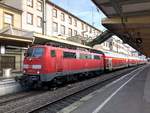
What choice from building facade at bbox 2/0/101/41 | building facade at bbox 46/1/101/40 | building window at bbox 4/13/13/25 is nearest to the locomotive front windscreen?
building facade at bbox 2/0/101/41

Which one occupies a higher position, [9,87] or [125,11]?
[125,11]

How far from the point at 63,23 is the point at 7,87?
124 ft

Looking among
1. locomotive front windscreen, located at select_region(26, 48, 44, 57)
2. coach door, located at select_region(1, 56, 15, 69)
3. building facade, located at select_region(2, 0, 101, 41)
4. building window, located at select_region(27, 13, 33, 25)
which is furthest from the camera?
building window, located at select_region(27, 13, 33, 25)

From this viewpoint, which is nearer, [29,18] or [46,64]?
[46,64]

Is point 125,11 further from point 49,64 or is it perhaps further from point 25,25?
point 25,25

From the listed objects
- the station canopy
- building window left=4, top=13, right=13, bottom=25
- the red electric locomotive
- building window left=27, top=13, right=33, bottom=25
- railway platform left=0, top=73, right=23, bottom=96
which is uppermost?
building window left=27, top=13, right=33, bottom=25

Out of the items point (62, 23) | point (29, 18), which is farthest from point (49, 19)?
point (29, 18)

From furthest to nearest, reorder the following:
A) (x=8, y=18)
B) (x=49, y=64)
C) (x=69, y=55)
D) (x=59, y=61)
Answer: (x=8, y=18) → (x=69, y=55) → (x=59, y=61) → (x=49, y=64)

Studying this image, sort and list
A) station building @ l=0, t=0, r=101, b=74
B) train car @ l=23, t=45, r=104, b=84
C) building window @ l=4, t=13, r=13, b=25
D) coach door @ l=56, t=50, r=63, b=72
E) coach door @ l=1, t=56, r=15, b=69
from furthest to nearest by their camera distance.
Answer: building window @ l=4, t=13, r=13, b=25
coach door @ l=1, t=56, r=15, b=69
station building @ l=0, t=0, r=101, b=74
coach door @ l=56, t=50, r=63, b=72
train car @ l=23, t=45, r=104, b=84

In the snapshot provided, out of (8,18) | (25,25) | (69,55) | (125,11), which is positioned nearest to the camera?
(125,11)

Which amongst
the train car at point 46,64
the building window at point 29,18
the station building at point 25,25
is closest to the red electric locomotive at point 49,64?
the train car at point 46,64

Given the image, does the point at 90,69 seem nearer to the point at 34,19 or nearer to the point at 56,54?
the point at 56,54

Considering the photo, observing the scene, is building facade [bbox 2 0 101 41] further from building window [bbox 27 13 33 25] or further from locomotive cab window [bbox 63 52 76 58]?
locomotive cab window [bbox 63 52 76 58]

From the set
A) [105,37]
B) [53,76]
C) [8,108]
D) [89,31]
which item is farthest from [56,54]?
[89,31]
